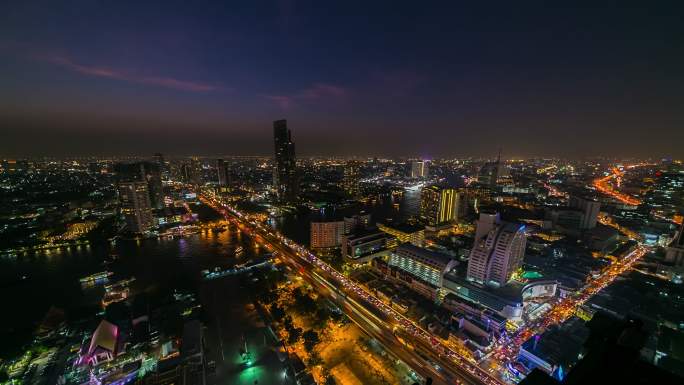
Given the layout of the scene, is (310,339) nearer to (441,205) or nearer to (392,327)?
(392,327)

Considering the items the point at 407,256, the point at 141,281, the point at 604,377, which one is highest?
A: the point at 604,377

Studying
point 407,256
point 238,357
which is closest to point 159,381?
point 238,357

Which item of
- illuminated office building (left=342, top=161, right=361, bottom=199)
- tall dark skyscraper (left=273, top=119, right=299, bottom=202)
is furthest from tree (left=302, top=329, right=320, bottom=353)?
illuminated office building (left=342, top=161, right=361, bottom=199)

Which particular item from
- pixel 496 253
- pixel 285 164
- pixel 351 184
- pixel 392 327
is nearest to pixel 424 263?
pixel 496 253

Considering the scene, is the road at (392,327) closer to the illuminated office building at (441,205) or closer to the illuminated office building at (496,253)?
the illuminated office building at (496,253)

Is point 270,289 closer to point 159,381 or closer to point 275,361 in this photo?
point 275,361

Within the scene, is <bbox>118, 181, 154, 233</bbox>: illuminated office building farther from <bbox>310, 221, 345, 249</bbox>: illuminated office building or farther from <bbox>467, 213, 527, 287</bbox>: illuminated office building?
<bbox>467, 213, 527, 287</bbox>: illuminated office building

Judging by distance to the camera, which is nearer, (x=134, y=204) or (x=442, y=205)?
(x=134, y=204)
